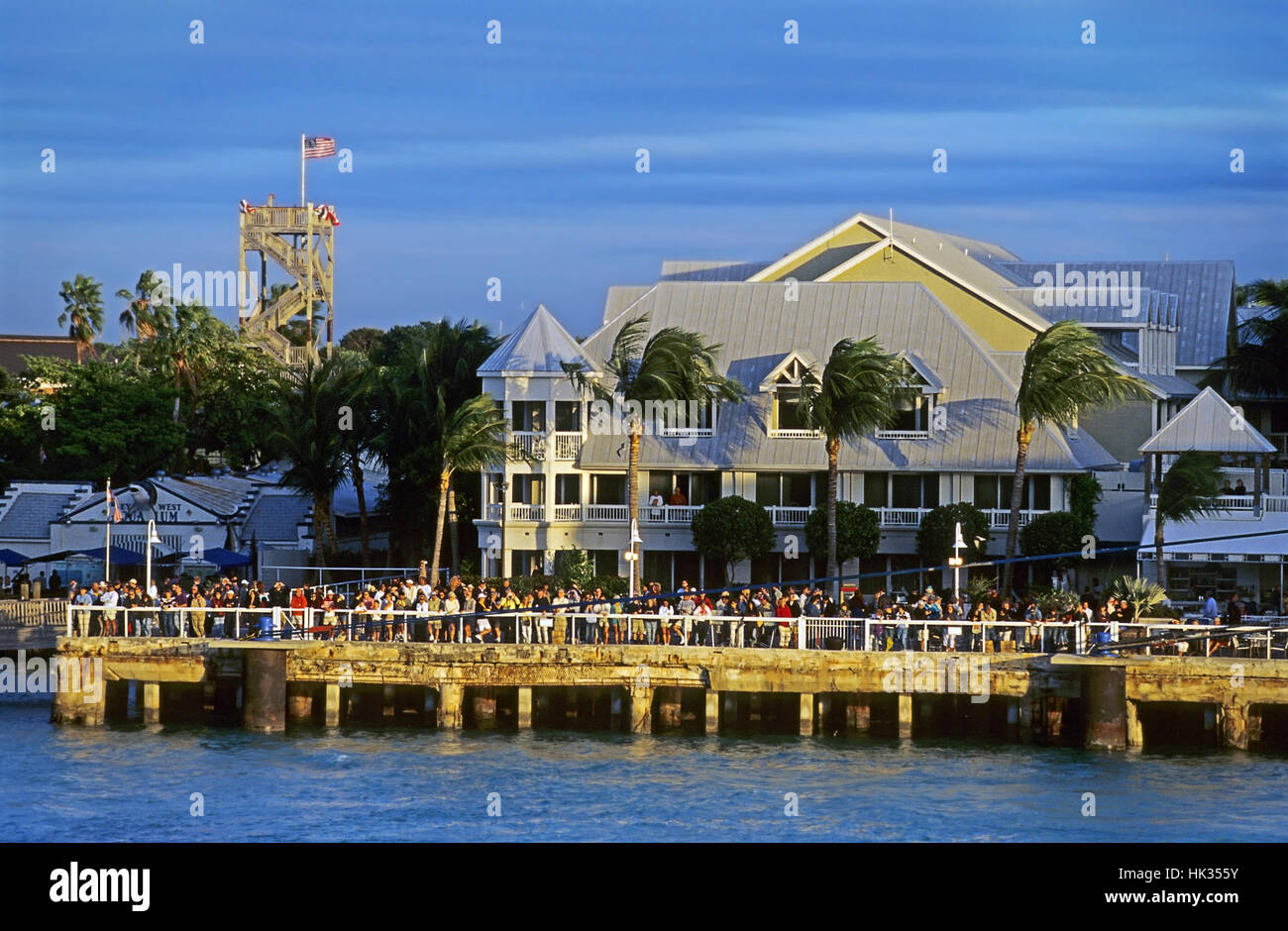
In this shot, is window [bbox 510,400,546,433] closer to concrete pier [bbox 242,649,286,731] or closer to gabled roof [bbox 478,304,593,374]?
gabled roof [bbox 478,304,593,374]

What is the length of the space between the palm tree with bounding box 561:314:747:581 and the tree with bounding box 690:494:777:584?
6.16 ft

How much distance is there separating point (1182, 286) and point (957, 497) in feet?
90.8

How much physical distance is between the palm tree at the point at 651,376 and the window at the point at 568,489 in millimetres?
1471

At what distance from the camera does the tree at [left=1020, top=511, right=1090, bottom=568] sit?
5178 cm

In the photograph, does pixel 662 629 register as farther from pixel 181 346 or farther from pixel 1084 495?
pixel 181 346

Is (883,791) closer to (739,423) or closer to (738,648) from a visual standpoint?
(738,648)

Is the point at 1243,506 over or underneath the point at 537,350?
underneath

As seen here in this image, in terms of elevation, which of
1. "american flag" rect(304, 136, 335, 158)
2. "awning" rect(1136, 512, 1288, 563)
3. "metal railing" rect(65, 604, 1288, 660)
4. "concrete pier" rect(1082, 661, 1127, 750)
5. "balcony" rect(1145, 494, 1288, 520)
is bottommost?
"concrete pier" rect(1082, 661, 1127, 750)

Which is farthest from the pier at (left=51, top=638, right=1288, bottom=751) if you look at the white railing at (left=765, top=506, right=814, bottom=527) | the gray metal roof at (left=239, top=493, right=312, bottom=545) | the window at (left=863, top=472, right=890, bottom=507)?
the gray metal roof at (left=239, top=493, right=312, bottom=545)

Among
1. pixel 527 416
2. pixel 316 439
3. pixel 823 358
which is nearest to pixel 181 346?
pixel 316 439

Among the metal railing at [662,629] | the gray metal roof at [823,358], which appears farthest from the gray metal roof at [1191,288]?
the metal railing at [662,629]

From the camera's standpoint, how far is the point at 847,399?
52.1 m

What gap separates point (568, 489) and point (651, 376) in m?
5.05

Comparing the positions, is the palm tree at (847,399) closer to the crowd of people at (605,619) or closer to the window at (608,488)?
the window at (608,488)
